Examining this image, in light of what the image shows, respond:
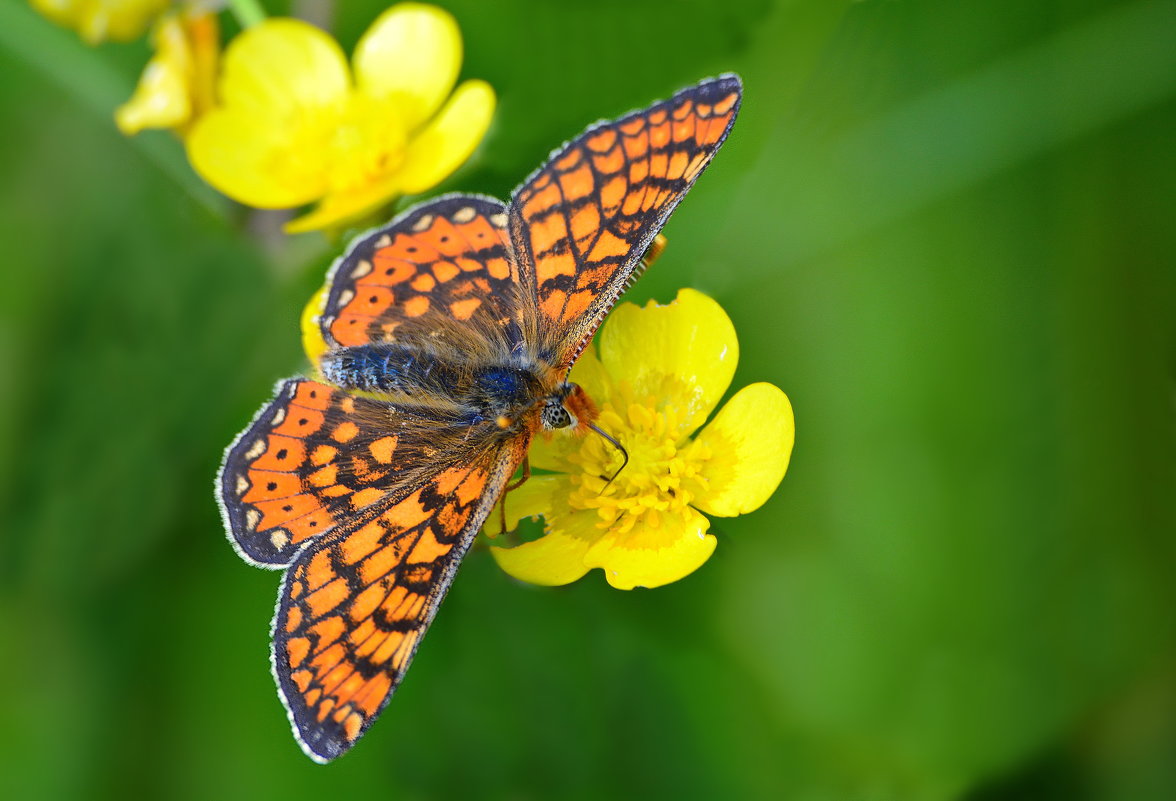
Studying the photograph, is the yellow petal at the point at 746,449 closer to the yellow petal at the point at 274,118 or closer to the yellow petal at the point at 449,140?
the yellow petal at the point at 449,140

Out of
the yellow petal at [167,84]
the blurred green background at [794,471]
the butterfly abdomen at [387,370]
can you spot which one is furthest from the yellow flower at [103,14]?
the butterfly abdomen at [387,370]

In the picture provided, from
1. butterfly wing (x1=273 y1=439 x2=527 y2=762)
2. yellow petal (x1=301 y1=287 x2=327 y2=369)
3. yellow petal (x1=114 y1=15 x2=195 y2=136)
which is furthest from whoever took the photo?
yellow petal (x1=114 y1=15 x2=195 y2=136)

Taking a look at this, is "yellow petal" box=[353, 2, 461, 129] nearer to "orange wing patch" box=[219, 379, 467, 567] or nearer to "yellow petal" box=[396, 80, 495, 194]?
"yellow petal" box=[396, 80, 495, 194]

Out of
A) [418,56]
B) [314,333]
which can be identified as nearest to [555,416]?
[314,333]

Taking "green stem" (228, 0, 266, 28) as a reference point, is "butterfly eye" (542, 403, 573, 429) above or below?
below

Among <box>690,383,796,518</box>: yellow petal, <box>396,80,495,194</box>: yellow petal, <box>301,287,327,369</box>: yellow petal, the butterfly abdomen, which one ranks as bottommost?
<box>690,383,796,518</box>: yellow petal

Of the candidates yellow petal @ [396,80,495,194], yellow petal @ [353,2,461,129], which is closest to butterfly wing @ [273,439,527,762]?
yellow petal @ [396,80,495,194]

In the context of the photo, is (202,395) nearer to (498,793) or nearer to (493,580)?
(493,580)

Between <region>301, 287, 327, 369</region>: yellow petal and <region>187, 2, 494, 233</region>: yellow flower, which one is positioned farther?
<region>187, 2, 494, 233</region>: yellow flower

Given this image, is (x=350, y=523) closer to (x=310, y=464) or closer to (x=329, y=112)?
(x=310, y=464)
